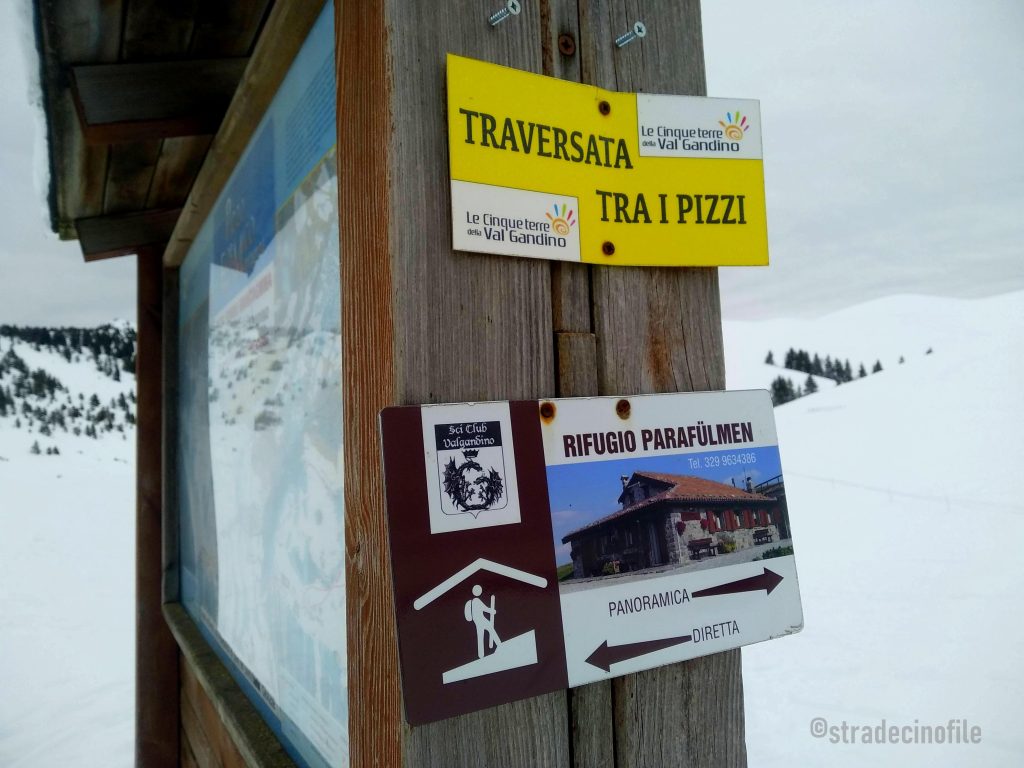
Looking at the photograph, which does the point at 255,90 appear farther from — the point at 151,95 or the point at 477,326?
the point at 477,326

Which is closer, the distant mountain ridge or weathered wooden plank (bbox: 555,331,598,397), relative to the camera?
weathered wooden plank (bbox: 555,331,598,397)

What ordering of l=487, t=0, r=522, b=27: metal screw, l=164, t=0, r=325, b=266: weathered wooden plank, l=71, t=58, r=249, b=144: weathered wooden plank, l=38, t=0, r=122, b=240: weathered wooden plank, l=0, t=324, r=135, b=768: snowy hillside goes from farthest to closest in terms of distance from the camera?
l=0, t=324, r=135, b=768: snowy hillside < l=71, t=58, r=249, b=144: weathered wooden plank < l=38, t=0, r=122, b=240: weathered wooden plank < l=164, t=0, r=325, b=266: weathered wooden plank < l=487, t=0, r=522, b=27: metal screw

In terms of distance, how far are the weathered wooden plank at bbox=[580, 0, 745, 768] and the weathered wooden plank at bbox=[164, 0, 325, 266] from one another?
301 millimetres

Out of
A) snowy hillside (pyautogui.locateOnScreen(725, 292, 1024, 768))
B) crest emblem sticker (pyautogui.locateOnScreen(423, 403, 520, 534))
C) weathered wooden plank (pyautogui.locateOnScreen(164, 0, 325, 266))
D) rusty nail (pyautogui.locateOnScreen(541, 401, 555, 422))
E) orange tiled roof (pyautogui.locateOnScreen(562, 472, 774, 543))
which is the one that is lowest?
snowy hillside (pyautogui.locateOnScreen(725, 292, 1024, 768))

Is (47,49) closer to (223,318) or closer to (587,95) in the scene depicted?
(223,318)

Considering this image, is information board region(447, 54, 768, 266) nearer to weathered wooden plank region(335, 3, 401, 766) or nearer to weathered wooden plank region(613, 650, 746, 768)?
weathered wooden plank region(335, 3, 401, 766)

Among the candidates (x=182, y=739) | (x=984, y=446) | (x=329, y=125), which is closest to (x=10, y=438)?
(x=182, y=739)

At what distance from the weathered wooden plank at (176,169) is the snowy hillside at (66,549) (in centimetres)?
116

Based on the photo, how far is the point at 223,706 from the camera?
134cm

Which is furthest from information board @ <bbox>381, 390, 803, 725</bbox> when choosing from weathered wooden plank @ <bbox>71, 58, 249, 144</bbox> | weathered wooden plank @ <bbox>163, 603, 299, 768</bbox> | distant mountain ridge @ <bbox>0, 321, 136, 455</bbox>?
distant mountain ridge @ <bbox>0, 321, 136, 455</bbox>

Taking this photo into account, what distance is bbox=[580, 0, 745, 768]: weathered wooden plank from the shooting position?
2.22 feet

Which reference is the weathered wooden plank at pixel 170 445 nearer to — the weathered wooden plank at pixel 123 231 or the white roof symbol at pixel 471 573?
the weathered wooden plank at pixel 123 231

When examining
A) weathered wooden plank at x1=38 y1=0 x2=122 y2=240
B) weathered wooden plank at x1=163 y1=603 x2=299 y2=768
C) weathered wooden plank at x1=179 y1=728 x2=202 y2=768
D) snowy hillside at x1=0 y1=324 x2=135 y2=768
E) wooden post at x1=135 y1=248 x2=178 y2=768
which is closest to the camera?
weathered wooden plank at x1=163 y1=603 x2=299 y2=768

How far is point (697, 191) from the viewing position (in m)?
0.74
